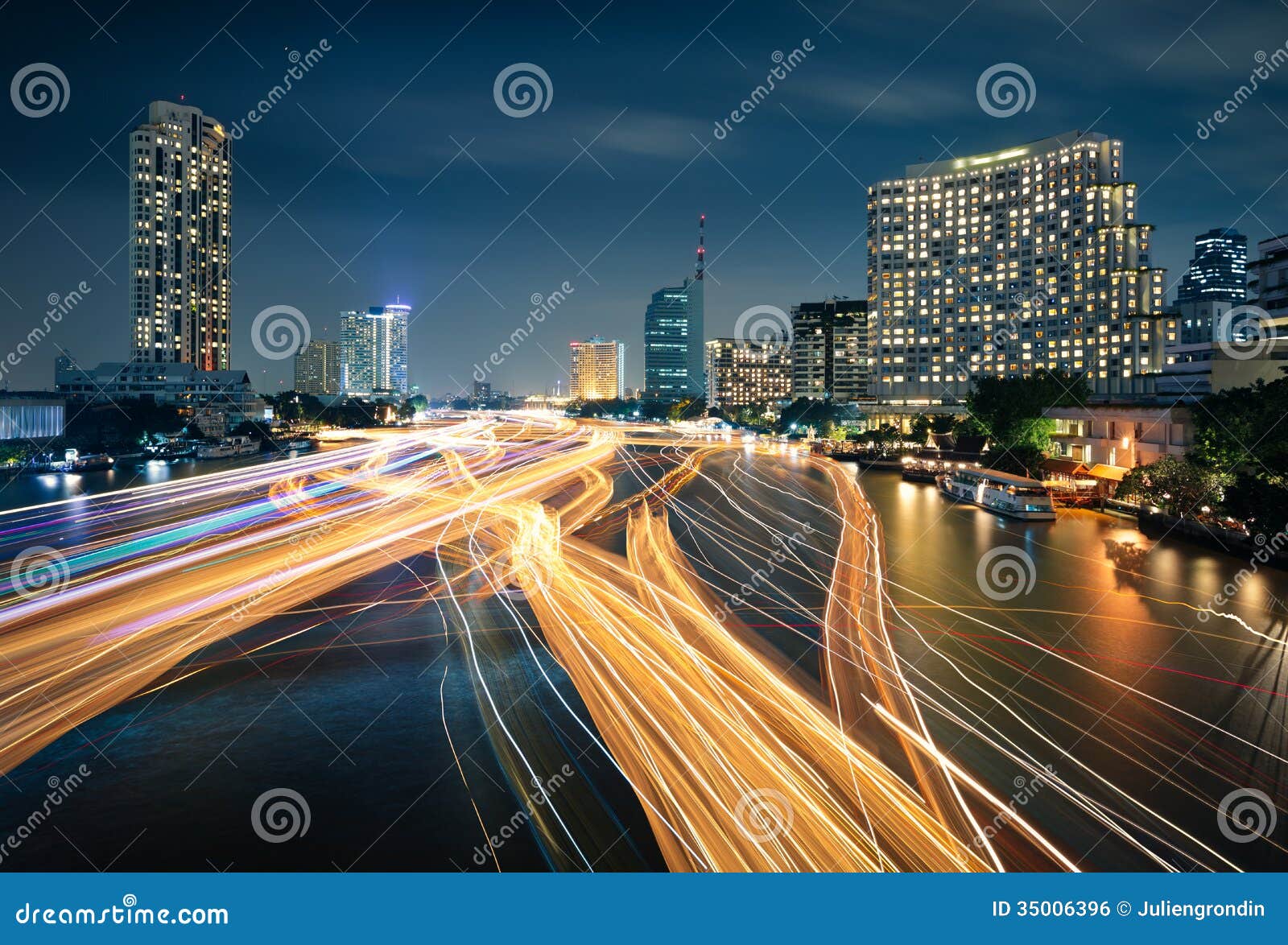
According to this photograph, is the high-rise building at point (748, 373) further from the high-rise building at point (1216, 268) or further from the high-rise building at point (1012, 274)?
the high-rise building at point (1216, 268)

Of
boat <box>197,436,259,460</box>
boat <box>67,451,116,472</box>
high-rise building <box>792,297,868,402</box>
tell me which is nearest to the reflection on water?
boat <box>67,451,116,472</box>

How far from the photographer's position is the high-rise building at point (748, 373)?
17250 centimetres

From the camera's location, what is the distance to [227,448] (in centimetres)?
5469

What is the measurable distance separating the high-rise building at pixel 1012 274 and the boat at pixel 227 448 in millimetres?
77884

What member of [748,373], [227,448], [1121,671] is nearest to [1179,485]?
[1121,671]

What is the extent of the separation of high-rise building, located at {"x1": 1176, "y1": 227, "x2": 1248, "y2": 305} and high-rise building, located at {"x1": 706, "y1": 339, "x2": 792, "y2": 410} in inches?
3926

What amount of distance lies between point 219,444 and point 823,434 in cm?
5693

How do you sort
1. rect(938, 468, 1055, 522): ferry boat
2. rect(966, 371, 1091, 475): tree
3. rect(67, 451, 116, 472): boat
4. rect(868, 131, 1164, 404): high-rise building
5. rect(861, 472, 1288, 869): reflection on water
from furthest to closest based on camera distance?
1. rect(868, 131, 1164, 404): high-rise building
2. rect(67, 451, 116, 472): boat
3. rect(966, 371, 1091, 475): tree
4. rect(938, 468, 1055, 522): ferry boat
5. rect(861, 472, 1288, 869): reflection on water

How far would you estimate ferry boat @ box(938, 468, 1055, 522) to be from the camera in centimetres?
2600

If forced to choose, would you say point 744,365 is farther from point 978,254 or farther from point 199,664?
point 199,664

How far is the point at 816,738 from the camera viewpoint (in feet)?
27.0

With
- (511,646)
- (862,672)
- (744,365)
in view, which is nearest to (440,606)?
(511,646)

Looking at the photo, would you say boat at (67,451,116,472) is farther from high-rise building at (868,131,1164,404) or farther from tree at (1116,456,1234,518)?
high-rise building at (868,131,1164,404)

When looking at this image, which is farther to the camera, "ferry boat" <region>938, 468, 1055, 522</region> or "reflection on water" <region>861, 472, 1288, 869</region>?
"ferry boat" <region>938, 468, 1055, 522</region>
